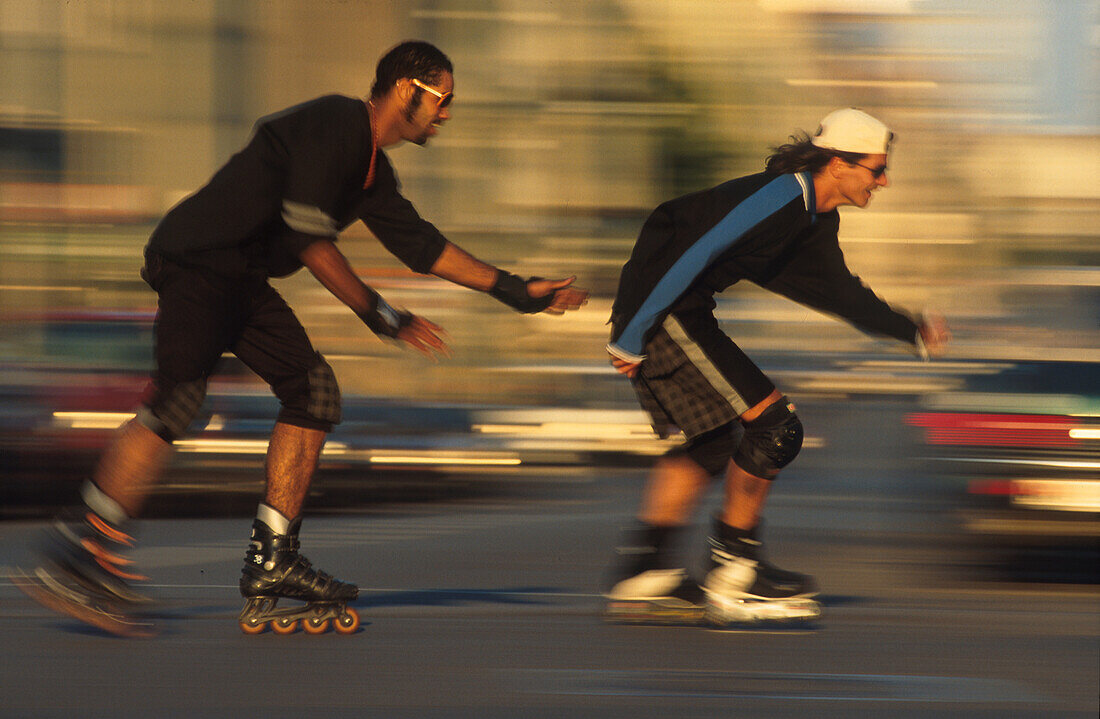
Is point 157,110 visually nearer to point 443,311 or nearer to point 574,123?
point 574,123

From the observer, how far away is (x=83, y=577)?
5125mm

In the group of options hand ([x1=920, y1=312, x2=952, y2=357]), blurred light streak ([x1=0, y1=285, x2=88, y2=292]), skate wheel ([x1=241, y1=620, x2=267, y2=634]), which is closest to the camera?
skate wheel ([x1=241, y1=620, x2=267, y2=634])

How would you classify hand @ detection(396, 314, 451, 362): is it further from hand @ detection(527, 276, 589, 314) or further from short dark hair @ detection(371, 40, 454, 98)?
short dark hair @ detection(371, 40, 454, 98)

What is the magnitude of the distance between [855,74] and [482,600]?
79.1 feet

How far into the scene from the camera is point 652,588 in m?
5.66

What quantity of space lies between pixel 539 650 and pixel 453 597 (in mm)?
1074

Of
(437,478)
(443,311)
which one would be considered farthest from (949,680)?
(443,311)

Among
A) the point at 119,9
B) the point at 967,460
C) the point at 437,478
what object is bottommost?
the point at 437,478

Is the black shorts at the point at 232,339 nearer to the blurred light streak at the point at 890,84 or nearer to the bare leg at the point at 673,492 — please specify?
the bare leg at the point at 673,492

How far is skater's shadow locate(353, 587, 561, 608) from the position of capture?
19.9 ft

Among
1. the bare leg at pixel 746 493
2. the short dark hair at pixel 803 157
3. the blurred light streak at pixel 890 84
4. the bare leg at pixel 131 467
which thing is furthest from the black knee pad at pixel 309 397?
the blurred light streak at pixel 890 84

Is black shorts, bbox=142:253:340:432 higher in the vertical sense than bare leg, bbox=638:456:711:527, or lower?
higher

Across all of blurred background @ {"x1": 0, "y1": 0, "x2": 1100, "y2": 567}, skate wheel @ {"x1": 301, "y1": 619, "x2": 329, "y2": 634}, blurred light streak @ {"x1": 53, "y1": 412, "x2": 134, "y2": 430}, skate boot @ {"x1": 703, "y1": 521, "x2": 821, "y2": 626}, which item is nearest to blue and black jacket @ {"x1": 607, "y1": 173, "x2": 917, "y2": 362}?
skate boot @ {"x1": 703, "y1": 521, "x2": 821, "y2": 626}

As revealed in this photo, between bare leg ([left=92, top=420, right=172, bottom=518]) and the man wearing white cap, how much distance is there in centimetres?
146
